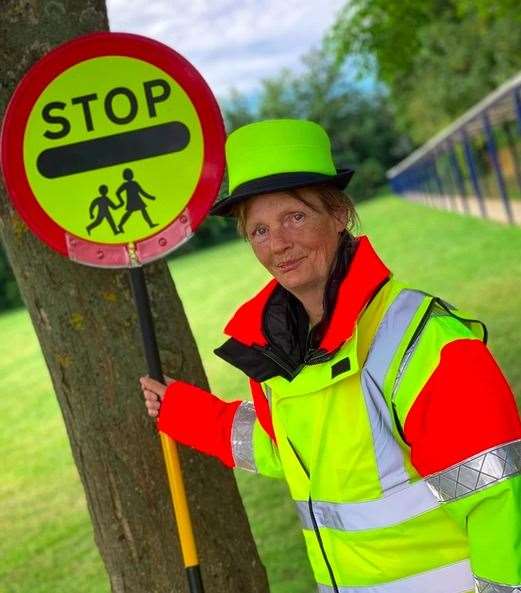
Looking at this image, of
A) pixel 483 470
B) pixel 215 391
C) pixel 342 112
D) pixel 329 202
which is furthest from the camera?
pixel 342 112

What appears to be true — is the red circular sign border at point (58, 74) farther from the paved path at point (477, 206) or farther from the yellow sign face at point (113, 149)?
the paved path at point (477, 206)

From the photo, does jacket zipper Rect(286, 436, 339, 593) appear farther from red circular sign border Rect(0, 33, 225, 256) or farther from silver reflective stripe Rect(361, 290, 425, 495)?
red circular sign border Rect(0, 33, 225, 256)

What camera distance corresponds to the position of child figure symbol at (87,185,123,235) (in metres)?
2.74

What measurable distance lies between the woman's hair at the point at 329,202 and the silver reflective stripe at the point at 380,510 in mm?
641

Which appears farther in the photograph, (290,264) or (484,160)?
(484,160)

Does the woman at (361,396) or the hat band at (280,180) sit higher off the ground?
the hat band at (280,180)

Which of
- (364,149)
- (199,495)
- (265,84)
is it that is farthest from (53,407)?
(265,84)

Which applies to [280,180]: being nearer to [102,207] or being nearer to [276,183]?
[276,183]

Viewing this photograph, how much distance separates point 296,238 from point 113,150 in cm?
72

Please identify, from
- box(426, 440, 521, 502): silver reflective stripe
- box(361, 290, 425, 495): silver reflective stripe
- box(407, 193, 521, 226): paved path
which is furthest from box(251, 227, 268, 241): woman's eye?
box(407, 193, 521, 226): paved path

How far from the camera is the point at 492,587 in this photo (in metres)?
1.96

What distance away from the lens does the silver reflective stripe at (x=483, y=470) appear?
6.21 feet

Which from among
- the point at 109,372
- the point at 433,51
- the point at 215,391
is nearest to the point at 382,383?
the point at 109,372

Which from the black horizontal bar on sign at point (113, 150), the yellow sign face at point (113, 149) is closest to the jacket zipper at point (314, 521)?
the yellow sign face at point (113, 149)
